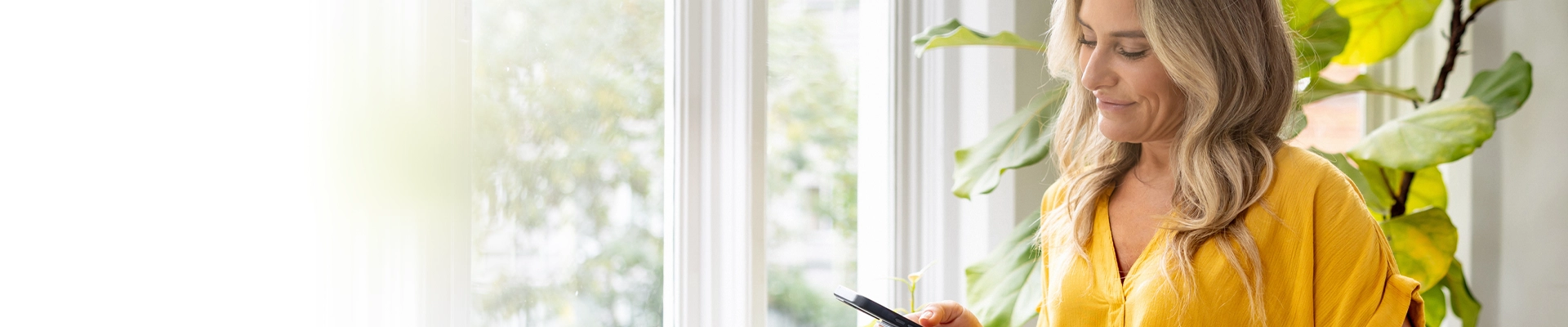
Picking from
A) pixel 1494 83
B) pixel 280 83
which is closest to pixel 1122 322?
pixel 280 83

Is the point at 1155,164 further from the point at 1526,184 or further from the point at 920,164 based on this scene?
the point at 1526,184

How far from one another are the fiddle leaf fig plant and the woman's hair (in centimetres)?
25

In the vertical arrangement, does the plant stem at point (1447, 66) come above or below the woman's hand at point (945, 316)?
above

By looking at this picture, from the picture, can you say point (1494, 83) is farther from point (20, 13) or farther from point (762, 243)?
point (20, 13)

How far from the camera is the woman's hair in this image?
784mm

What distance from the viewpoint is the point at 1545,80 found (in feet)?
4.99

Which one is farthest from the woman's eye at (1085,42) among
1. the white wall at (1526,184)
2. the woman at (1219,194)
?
the white wall at (1526,184)

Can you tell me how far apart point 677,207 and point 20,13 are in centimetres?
85

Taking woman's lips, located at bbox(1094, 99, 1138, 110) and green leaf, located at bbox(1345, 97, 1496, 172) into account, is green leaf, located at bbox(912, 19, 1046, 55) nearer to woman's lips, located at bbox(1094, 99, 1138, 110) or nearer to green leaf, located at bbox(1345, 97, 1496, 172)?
woman's lips, located at bbox(1094, 99, 1138, 110)

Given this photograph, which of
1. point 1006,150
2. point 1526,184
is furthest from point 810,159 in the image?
point 1526,184

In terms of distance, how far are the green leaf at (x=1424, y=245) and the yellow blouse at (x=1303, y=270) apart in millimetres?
629

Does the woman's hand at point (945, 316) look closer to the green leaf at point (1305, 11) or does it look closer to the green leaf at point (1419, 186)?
the green leaf at point (1305, 11)

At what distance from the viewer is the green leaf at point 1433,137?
3.52 ft

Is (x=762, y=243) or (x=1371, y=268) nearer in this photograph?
(x=1371, y=268)
